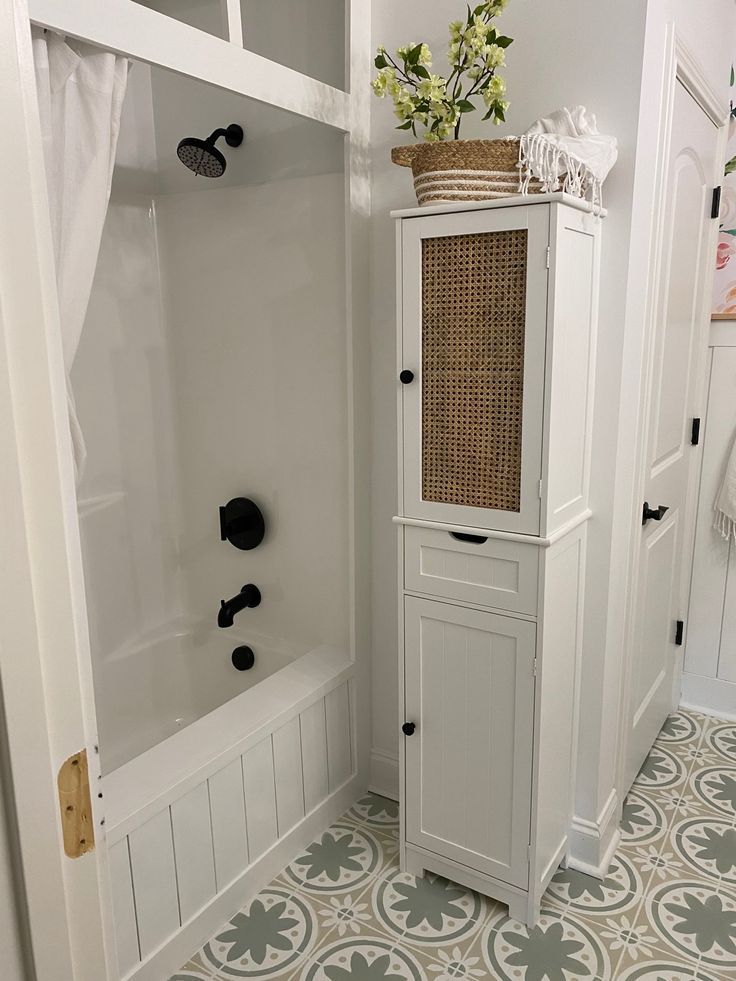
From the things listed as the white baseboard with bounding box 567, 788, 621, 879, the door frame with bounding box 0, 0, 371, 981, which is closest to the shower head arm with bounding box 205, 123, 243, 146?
the door frame with bounding box 0, 0, 371, 981

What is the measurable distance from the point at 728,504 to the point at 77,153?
208cm

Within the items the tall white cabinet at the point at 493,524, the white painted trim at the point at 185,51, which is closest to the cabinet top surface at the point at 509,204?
the tall white cabinet at the point at 493,524

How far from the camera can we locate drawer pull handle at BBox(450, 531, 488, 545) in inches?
64.7

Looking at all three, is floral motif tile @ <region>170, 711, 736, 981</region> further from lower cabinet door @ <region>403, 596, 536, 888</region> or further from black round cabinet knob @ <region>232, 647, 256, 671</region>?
black round cabinet knob @ <region>232, 647, 256, 671</region>

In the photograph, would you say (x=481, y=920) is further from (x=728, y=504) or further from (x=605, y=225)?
(x=605, y=225)

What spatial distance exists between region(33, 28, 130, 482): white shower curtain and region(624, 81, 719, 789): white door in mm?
1225

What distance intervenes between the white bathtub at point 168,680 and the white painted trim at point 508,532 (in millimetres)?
791

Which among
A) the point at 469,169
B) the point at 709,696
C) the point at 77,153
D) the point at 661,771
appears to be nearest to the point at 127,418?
the point at 77,153

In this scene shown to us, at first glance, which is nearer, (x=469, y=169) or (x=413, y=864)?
(x=469, y=169)

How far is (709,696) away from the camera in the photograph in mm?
2635

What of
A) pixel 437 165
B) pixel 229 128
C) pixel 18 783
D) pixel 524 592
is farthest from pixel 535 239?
pixel 18 783

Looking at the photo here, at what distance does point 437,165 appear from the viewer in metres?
1.51

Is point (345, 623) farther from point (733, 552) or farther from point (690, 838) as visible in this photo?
point (733, 552)

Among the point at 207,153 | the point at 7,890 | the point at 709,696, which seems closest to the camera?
the point at 7,890
